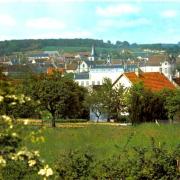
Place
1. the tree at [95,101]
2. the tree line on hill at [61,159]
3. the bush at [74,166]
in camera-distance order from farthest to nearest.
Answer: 1. the tree at [95,101]
2. the bush at [74,166]
3. the tree line on hill at [61,159]

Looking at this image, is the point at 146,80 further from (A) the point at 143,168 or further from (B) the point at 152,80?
(A) the point at 143,168

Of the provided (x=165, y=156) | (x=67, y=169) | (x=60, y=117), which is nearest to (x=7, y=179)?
(x=67, y=169)

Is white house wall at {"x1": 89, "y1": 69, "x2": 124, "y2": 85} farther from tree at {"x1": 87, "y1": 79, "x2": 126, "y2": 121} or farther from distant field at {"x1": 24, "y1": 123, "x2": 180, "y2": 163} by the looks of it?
distant field at {"x1": 24, "y1": 123, "x2": 180, "y2": 163}

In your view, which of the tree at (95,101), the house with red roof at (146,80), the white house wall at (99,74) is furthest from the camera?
the white house wall at (99,74)

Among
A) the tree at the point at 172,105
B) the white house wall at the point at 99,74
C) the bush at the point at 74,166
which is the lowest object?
the white house wall at the point at 99,74

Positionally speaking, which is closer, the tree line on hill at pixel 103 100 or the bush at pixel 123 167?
the bush at pixel 123 167

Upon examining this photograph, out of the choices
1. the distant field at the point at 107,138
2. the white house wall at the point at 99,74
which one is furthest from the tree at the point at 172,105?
the white house wall at the point at 99,74

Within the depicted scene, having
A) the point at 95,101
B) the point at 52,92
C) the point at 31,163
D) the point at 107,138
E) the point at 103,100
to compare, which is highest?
the point at 31,163

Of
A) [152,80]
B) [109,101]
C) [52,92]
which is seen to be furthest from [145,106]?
[152,80]

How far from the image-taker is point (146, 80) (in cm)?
6844

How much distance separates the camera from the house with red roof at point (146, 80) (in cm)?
6469

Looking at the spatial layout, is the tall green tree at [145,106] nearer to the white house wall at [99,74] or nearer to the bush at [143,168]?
the bush at [143,168]

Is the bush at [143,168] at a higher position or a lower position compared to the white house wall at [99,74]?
higher

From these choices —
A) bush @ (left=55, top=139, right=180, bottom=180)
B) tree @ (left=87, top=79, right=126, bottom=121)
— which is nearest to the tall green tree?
tree @ (left=87, top=79, right=126, bottom=121)
